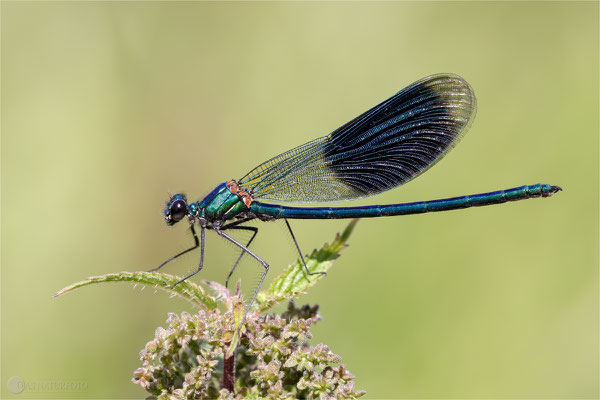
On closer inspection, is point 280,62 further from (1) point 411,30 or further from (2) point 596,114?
(2) point 596,114

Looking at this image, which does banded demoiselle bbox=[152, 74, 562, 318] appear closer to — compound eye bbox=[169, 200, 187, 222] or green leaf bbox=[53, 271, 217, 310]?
compound eye bbox=[169, 200, 187, 222]

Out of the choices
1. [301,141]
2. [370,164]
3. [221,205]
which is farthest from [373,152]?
[301,141]

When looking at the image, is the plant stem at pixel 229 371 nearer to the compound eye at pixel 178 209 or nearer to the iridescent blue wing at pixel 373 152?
the compound eye at pixel 178 209

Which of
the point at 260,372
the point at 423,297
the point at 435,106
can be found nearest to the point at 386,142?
the point at 435,106

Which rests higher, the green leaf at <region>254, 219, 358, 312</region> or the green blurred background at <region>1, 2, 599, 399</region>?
the green blurred background at <region>1, 2, 599, 399</region>

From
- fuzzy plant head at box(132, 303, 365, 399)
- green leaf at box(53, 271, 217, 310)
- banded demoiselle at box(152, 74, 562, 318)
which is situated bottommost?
fuzzy plant head at box(132, 303, 365, 399)

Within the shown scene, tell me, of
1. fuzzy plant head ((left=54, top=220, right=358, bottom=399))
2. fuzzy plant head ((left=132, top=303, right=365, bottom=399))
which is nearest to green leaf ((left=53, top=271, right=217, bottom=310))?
fuzzy plant head ((left=54, top=220, right=358, bottom=399))
